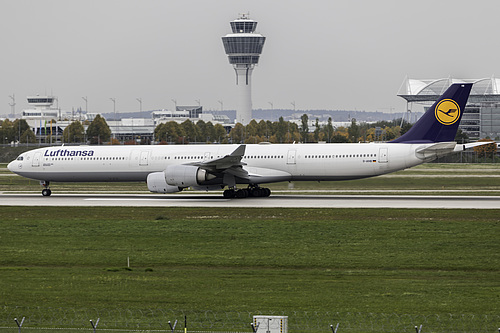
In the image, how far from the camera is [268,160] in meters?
43.3

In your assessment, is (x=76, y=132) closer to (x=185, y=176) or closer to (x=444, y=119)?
(x=185, y=176)

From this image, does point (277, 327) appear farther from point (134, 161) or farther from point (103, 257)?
point (134, 161)

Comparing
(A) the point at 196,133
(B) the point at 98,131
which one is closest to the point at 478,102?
(A) the point at 196,133

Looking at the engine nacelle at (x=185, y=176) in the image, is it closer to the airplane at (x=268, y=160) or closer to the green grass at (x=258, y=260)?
the airplane at (x=268, y=160)

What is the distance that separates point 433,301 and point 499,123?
529 feet

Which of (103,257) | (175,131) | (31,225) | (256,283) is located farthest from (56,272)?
(175,131)

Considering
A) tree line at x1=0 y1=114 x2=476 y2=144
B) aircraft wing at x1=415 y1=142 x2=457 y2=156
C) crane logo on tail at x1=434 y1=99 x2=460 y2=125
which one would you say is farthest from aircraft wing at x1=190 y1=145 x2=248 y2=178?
tree line at x1=0 y1=114 x2=476 y2=144

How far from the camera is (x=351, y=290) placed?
17.8 m

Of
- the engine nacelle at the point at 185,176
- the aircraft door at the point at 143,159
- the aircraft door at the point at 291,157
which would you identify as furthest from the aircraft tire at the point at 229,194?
the aircraft door at the point at 143,159

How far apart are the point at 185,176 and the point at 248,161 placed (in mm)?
4806

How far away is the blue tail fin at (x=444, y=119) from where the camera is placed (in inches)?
1623

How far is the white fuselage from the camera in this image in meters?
41.8

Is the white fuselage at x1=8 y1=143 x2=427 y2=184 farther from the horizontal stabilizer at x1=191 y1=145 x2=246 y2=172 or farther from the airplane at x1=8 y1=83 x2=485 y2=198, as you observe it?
the horizontal stabilizer at x1=191 y1=145 x2=246 y2=172

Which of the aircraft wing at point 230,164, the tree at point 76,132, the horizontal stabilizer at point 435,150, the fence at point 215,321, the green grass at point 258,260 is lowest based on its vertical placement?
the green grass at point 258,260
